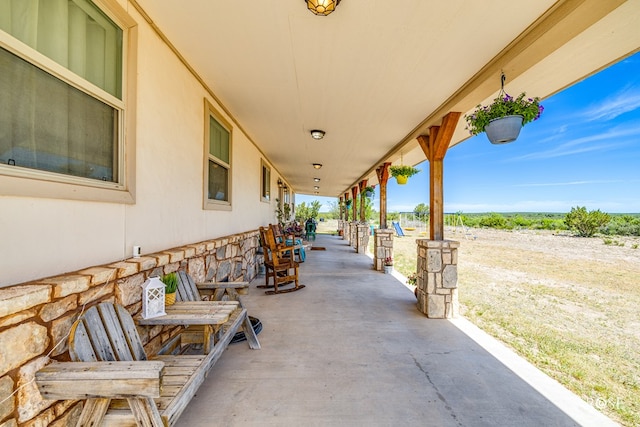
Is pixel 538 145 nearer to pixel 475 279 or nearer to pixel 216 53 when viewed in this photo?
pixel 475 279

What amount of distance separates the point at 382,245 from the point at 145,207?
5168mm

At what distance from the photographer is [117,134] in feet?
6.09

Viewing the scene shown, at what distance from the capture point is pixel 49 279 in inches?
52.3

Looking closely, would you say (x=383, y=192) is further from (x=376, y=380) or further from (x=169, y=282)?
(x=169, y=282)

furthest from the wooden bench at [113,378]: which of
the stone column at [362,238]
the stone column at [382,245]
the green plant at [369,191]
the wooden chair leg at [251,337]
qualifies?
the green plant at [369,191]

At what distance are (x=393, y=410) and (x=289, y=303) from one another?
7.85ft

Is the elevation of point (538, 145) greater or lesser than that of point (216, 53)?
greater

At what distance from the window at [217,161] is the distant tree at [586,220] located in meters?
20.6

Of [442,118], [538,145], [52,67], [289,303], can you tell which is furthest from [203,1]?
[538,145]

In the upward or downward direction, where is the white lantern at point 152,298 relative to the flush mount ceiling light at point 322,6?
downward

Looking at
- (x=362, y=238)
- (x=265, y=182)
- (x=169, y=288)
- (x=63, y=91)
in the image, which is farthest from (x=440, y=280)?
(x=362, y=238)

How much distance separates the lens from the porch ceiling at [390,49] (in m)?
1.86

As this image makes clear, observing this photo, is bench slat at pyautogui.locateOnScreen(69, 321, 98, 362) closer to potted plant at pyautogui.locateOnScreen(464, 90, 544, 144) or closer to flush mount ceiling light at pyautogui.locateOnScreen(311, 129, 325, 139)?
potted plant at pyautogui.locateOnScreen(464, 90, 544, 144)

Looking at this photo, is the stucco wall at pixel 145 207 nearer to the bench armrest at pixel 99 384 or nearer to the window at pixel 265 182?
the bench armrest at pixel 99 384
